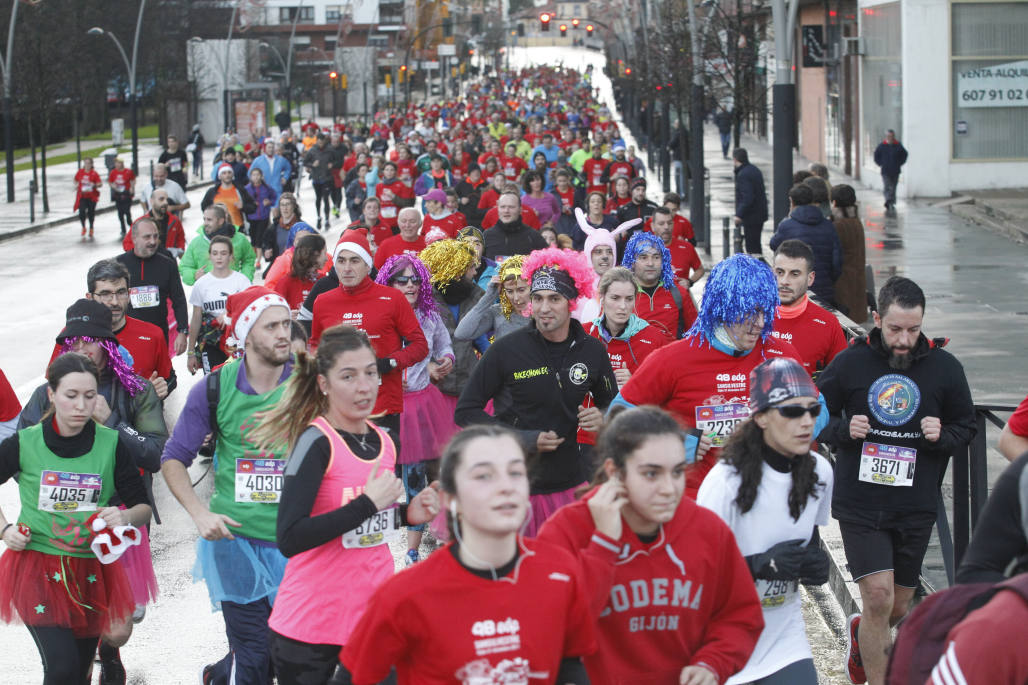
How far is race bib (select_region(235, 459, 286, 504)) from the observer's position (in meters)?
5.86

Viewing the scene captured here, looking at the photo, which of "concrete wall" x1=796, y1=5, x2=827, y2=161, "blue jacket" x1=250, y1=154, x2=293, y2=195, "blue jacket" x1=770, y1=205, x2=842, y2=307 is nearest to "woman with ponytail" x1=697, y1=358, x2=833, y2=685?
"blue jacket" x1=770, y1=205, x2=842, y2=307

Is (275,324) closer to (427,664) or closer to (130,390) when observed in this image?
→ (130,390)

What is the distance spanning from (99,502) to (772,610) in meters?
2.74

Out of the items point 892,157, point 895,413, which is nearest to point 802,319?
point 895,413

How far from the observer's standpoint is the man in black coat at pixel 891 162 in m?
30.4

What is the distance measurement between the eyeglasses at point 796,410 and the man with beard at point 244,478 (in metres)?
2.00

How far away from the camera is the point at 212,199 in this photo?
69.2ft

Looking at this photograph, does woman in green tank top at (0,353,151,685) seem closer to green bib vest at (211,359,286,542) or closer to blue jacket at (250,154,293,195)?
green bib vest at (211,359,286,542)

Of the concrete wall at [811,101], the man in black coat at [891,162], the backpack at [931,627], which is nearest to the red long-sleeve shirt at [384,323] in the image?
the backpack at [931,627]

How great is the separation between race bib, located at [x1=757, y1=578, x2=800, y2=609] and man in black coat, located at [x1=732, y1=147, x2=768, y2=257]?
1654 centimetres

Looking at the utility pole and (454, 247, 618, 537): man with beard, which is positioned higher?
the utility pole

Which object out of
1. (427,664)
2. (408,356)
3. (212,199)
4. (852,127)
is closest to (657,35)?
(852,127)

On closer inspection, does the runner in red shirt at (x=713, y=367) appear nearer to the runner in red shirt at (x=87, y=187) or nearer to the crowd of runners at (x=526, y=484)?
the crowd of runners at (x=526, y=484)

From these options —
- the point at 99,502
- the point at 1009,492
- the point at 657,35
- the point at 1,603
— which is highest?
the point at 657,35
